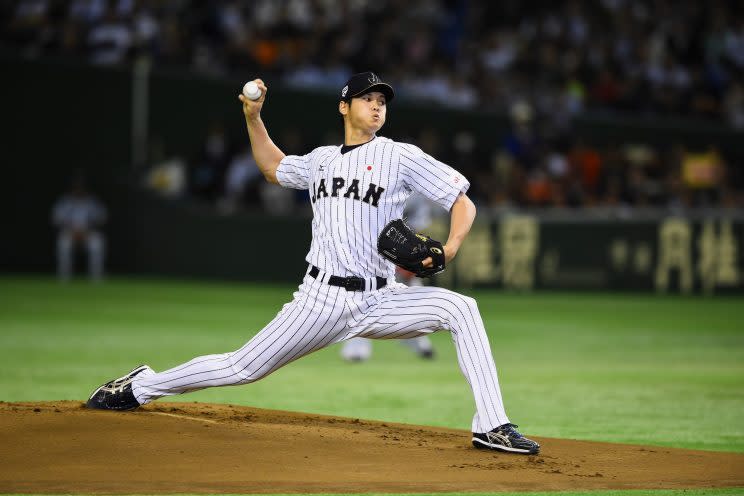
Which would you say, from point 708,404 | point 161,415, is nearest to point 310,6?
point 708,404

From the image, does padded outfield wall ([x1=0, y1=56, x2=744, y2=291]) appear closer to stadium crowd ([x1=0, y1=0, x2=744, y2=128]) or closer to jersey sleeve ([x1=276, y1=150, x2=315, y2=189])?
stadium crowd ([x1=0, y1=0, x2=744, y2=128])

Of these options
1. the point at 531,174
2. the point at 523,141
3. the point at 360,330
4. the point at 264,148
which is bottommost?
the point at 360,330

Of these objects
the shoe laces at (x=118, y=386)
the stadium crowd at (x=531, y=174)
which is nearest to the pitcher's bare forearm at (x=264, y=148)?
the shoe laces at (x=118, y=386)

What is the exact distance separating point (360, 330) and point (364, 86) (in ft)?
4.42

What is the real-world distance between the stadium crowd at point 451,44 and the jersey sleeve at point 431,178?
54.3 feet

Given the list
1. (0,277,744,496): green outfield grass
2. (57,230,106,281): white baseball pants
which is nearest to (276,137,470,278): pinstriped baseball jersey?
(0,277,744,496): green outfield grass

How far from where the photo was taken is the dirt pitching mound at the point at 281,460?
18.4 ft

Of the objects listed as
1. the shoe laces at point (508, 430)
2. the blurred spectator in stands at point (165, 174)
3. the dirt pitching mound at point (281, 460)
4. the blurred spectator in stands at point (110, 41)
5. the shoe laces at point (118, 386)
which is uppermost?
the blurred spectator in stands at point (110, 41)

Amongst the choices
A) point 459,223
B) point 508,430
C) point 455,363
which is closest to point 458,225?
point 459,223

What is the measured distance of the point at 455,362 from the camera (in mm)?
12727

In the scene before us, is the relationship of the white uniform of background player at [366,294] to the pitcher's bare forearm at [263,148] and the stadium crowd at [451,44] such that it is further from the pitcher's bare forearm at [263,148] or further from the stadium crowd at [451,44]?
the stadium crowd at [451,44]

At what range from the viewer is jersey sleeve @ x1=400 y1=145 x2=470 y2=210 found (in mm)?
6492

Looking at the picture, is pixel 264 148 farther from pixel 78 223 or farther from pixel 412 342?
pixel 78 223

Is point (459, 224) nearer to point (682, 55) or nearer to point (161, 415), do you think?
point (161, 415)
